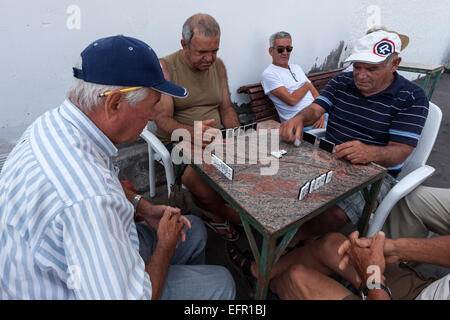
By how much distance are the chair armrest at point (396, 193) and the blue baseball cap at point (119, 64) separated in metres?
1.62

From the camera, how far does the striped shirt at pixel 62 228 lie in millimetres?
826

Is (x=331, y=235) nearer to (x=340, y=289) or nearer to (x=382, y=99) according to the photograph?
(x=340, y=289)

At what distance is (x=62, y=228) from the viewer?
2.73 ft

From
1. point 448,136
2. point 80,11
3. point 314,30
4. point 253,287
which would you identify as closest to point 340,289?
point 253,287

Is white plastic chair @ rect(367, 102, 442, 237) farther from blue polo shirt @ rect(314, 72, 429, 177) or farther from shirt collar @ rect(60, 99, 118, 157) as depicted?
shirt collar @ rect(60, 99, 118, 157)

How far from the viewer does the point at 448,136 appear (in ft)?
15.5

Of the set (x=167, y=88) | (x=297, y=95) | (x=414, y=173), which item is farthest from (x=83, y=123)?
(x=297, y=95)

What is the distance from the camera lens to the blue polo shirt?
194 cm

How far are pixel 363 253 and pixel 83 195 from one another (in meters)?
1.29

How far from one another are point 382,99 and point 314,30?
2.62 meters

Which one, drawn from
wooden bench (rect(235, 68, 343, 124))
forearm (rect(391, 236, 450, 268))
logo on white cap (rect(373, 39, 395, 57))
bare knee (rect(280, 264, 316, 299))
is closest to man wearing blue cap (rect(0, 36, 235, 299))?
bare knee (rect(280, 264, 316, 299))

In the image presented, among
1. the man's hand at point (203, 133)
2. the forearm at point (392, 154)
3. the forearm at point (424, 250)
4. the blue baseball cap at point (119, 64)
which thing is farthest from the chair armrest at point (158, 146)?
the forearm at point (424, 250)

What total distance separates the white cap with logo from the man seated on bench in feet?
4.08

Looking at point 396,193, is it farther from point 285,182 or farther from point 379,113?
point 285,182
